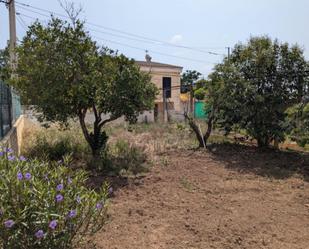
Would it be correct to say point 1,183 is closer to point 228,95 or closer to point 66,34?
point 66,34

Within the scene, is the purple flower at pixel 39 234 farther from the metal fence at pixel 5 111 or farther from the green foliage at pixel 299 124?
the green foliage at pixel 299 124

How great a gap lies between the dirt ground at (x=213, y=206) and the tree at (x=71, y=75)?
5.75 feet

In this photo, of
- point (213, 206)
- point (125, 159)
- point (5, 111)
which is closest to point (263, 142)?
point (125, 159)

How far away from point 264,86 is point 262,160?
2044 millimetres

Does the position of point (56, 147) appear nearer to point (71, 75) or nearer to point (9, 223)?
point (71, 75)

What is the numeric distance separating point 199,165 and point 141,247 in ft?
13.6

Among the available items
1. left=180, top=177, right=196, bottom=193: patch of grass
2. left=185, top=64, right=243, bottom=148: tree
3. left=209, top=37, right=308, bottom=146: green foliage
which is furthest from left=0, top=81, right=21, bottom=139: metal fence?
left=209, top=37, right=308, bottom=146: green foliage

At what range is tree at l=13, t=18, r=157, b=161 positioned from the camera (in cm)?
A: 699

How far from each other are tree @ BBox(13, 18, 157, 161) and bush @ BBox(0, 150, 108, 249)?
3.98m

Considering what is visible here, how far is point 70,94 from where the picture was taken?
6.97 m

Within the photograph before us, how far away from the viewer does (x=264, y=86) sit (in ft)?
31.1

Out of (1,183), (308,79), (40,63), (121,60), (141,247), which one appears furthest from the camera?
(308,79)

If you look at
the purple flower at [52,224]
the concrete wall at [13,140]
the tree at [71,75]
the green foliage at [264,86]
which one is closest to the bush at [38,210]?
the purple flower at [52,224]

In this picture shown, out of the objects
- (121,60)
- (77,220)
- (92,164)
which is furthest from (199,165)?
(77,220)
